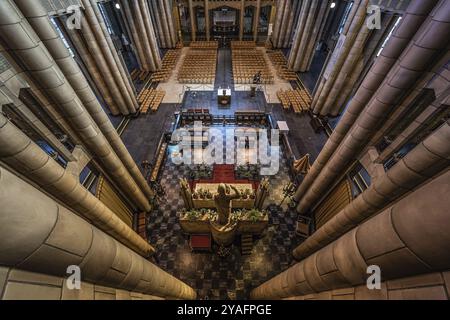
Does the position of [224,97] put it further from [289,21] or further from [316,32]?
[289,21]

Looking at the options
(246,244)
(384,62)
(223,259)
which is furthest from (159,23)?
(223,259)

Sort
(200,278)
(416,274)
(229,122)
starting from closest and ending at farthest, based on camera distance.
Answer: (416,274)
(200,278)
(229,122)

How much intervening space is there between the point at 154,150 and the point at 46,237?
12.4 metres

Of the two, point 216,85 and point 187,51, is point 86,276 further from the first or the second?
point 187,51

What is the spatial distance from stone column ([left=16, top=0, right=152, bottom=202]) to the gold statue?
17.0 feet

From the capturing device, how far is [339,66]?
1470cm

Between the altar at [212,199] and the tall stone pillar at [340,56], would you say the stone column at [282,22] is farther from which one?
the altar at [212,199]

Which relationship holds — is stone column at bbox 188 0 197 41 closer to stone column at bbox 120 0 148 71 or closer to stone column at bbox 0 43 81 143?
stone column at bbox 120 0 148 71

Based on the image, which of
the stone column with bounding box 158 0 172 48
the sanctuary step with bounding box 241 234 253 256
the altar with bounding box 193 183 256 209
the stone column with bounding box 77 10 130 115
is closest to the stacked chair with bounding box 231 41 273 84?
the stone column with bounding box 158 0 172 48

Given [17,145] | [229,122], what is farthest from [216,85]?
[17,145]

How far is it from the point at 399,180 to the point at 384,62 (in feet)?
13.1

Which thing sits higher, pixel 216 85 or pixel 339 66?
pixel 216 85

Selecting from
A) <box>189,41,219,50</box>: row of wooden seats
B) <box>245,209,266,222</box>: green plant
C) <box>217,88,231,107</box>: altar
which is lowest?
<box>245,209,266,222</box>: green plant

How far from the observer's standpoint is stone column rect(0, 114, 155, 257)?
170 inches
